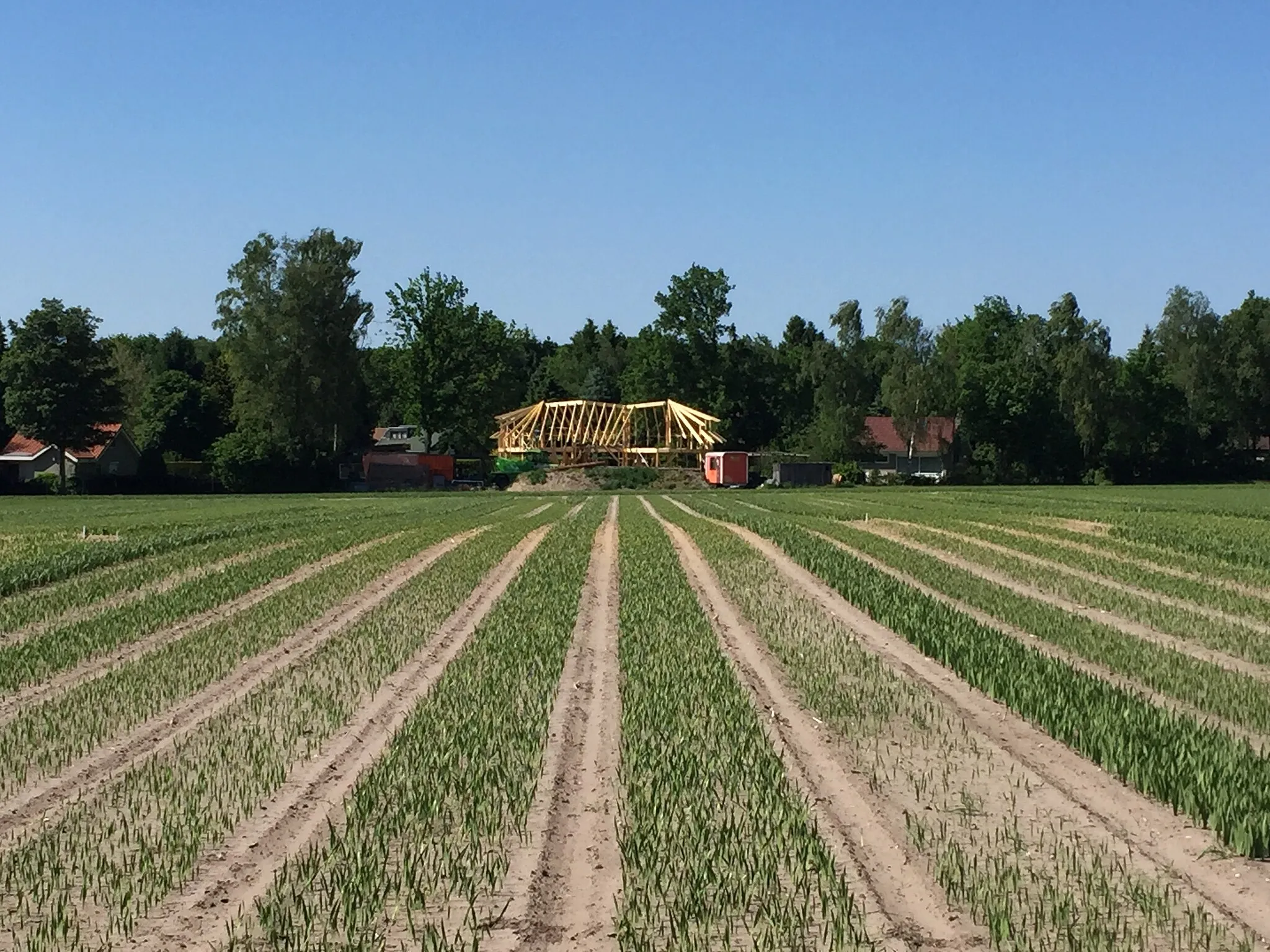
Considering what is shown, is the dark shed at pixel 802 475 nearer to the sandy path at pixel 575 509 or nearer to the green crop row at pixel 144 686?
the sandy path at pixel 575 509

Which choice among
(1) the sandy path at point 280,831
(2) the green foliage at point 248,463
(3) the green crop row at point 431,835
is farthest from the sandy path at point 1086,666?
(2) the green foliage at point 248,463

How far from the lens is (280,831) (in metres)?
8.12

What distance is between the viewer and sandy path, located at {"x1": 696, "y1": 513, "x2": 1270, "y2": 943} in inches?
269

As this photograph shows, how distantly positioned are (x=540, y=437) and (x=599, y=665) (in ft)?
298

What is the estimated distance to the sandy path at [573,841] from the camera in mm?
6458

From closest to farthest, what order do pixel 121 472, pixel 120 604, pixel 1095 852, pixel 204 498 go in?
pixel 1095 852 → pixel 120 604 → pixel 204 498 → pixel 121 472

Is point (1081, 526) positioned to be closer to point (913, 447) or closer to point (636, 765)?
point (636, 765)

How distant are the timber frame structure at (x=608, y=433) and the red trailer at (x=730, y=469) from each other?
736cm

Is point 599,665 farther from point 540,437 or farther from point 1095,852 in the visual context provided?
point 540,437

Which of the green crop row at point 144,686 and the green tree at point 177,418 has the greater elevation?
the green tree at point 177,418

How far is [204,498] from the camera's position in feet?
241

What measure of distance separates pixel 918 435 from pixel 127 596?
84.9 m

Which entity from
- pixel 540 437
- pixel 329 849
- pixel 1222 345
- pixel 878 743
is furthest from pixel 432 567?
pixel 1222 345

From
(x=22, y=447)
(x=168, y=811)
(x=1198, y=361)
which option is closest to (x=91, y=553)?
(x=168, y=811)
